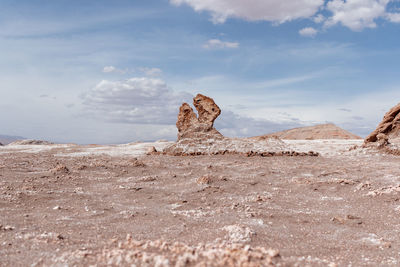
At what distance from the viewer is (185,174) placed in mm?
9156

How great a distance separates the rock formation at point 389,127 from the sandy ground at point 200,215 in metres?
4.35

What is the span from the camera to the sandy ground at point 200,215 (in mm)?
3342

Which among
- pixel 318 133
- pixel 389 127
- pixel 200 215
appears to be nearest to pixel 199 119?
pixel 389 127

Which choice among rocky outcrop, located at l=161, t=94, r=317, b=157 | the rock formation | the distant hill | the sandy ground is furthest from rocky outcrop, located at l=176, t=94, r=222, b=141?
the distant hill

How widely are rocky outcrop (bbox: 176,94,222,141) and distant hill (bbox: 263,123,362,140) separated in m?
15.4

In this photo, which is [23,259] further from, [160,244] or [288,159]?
[288,159]

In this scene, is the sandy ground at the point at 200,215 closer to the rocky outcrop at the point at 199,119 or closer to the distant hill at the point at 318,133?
the rocky outcrop at the point at 199,119

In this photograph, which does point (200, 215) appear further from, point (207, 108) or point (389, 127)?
point (389, 127)

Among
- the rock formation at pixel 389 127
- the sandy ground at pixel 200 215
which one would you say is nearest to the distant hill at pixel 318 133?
the rock formation at pixel 389 127

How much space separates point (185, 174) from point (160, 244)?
577 cm

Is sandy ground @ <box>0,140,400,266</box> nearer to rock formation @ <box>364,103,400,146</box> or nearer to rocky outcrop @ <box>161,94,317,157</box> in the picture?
rocky outcrop @ <box>161,94,317,157</box>

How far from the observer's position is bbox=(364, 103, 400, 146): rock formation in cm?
1436

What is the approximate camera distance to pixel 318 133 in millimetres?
29875

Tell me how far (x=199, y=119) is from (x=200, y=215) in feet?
31.5
